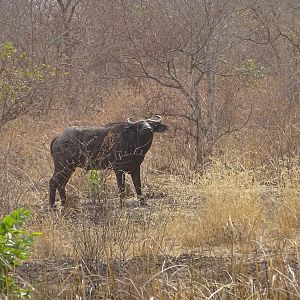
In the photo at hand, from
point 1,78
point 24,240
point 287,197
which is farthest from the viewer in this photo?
point 1,78

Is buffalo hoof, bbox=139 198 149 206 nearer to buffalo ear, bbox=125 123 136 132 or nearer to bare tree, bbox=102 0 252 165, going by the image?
buffalo ear, bbox=125 123 136 132

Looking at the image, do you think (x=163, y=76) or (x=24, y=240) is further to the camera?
(x=163, y=76)

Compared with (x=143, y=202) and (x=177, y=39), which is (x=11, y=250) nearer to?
(x=143, y=202)

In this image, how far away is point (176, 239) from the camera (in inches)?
302

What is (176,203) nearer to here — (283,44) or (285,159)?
(285,159)

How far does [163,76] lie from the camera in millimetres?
12180

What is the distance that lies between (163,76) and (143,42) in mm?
758

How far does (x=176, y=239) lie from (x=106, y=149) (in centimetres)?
285

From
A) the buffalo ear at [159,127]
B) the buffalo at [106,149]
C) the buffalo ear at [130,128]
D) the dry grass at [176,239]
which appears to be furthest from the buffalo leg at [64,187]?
the buffalo ear at [159,127]

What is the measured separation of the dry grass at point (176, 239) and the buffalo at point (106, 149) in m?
0.30

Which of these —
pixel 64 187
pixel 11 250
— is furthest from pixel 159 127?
pixel 11 250

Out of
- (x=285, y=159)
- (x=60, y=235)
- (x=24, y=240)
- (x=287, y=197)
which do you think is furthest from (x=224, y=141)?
(x=24, y=240)

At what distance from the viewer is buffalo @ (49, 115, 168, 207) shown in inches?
404

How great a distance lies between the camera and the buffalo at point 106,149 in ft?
33.7
